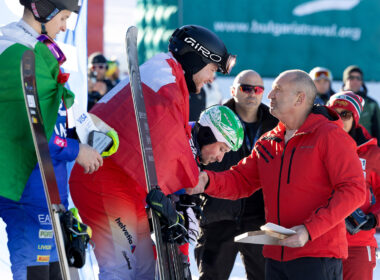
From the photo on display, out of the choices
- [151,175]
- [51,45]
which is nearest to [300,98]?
[151,175]

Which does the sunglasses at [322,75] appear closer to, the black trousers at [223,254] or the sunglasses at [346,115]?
the sunglasses at [346,115]

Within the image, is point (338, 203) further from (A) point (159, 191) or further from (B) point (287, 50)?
(B) point (287, 50)

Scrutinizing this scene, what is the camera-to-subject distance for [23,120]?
2.90 meters

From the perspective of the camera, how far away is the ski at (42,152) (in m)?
2.74

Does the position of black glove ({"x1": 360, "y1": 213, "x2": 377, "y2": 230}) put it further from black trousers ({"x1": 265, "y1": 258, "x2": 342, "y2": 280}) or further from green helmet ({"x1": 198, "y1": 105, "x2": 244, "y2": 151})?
green helmet ({"x1": 198, "y1": 105, "x2": 244, "y2": 151})

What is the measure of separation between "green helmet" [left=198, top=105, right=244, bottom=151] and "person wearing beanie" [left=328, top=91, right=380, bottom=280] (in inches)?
42.0

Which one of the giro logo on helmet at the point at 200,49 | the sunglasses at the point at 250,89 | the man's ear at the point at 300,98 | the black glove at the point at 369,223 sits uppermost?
the giro logo on helmet at the point at 200,49

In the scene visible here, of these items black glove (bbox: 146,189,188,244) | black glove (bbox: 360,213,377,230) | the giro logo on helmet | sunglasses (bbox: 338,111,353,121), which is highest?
the giro logo on helmet

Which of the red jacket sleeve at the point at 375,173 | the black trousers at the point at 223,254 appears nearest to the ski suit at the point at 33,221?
the black trousers at the point at 223,254

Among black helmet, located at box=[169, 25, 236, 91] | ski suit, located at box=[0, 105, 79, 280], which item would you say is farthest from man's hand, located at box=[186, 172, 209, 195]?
ski suit, located at box=[0, 105, 79, 280]

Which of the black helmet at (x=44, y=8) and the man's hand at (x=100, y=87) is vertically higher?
the black helmet at (x=44, y=8)

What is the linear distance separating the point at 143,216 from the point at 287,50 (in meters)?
12.8

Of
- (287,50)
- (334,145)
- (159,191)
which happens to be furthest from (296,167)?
(287,50)

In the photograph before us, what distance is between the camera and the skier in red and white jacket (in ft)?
10.4
